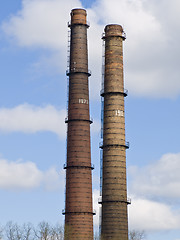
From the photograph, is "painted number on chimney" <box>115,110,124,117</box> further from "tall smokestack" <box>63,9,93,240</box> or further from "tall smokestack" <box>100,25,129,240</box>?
"tall smokestack" <box>63,9,93,240</box>

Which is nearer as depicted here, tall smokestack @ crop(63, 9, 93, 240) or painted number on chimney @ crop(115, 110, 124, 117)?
tall smokestack @ crop(63, 9, 93, 240)

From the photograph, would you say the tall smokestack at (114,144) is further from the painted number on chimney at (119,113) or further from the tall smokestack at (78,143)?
the tall smokestack at (78,143)

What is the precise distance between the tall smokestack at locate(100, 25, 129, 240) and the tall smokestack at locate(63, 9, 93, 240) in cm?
210

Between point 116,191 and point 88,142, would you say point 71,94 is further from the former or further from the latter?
point 116,191

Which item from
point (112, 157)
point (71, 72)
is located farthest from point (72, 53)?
point (112, 157)

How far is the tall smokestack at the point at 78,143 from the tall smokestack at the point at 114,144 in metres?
Answer: 2.10

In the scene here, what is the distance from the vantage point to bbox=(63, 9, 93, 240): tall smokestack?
79438 mm

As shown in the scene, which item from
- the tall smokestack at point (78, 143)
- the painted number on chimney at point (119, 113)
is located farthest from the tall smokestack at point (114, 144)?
the tall smokestack at point (78, 143)

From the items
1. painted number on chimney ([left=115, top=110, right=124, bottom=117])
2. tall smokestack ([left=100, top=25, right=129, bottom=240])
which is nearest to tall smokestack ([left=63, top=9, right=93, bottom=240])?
tall smokestack ([left=100, top=25, right=129, bottom=240])

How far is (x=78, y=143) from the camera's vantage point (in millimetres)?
81188

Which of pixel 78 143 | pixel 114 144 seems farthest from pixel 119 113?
pixel 78 143

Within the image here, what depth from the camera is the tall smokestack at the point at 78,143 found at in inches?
3127

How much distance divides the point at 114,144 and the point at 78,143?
4.54m

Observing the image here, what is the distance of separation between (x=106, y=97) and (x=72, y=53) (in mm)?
7521
